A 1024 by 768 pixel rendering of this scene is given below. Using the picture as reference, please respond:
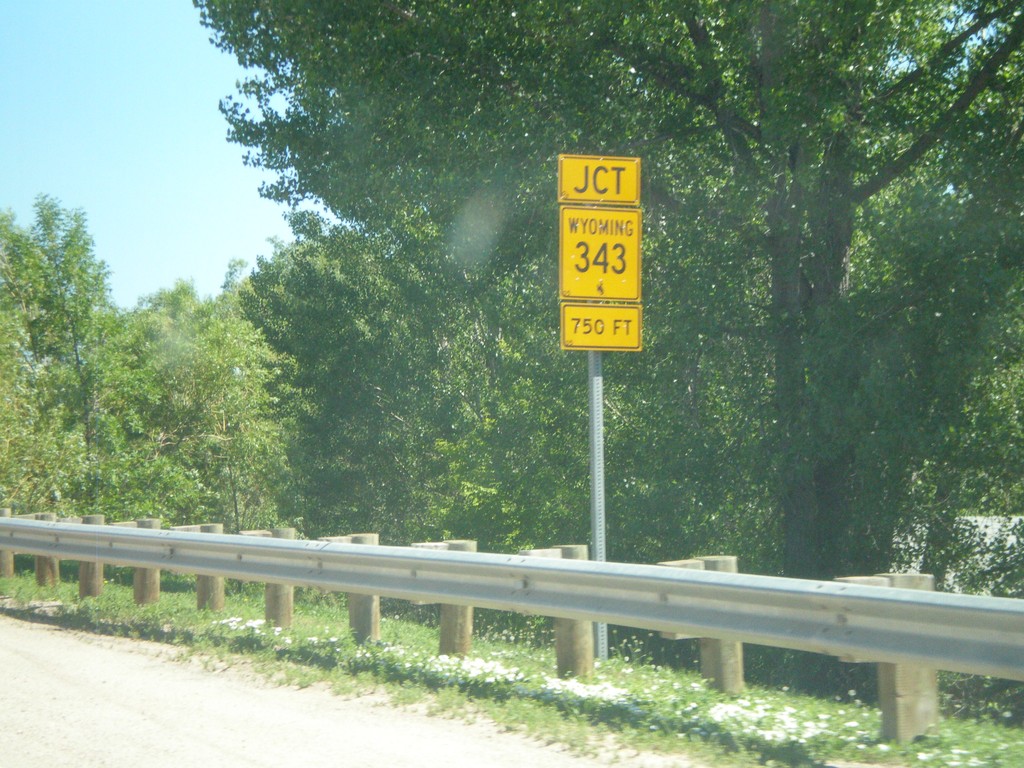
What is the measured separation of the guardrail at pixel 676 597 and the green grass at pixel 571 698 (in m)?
0.44

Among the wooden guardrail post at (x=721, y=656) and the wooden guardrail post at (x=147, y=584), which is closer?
the wooden guardrail post at (x=721, y=656)

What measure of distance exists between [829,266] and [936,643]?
10.0 meters

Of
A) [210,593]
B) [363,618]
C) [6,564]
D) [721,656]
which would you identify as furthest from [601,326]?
[6,564]

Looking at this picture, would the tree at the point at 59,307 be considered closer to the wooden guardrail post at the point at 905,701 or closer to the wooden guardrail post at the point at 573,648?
the wooden guardrail post at the point at 573,648

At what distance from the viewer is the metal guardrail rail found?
5004mm

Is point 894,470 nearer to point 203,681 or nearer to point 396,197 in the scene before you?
point 396,197

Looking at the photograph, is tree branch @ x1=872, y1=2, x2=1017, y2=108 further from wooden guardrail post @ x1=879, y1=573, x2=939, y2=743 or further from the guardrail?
wooden guardrail post @ x1=879, y1=573, x2=939, y2=743

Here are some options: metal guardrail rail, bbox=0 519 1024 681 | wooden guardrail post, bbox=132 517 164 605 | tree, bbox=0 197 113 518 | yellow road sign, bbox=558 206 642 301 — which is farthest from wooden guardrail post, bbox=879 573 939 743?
tree, bbox=0 197 113 518

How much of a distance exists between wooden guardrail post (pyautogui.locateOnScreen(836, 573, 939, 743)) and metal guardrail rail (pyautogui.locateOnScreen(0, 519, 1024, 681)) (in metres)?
0.19

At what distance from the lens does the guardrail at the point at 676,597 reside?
16.4ft

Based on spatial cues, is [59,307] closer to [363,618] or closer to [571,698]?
[363,618]

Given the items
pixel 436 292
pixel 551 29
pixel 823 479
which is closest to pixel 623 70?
pixel 551 29

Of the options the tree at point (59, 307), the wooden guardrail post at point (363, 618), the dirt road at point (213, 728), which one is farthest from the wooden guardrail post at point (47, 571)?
the tree at point (59, 307)

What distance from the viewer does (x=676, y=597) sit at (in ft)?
20.5
